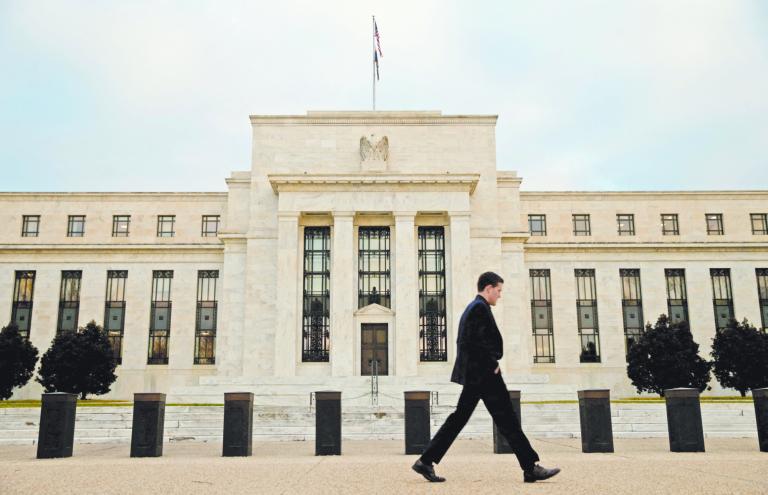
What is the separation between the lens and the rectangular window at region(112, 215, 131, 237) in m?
48.0

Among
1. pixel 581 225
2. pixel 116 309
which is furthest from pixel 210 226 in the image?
pixel 581 225

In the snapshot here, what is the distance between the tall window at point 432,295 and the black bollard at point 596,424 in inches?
1081

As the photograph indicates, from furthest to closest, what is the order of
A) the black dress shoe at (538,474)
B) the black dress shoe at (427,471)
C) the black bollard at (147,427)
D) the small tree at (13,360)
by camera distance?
the small tree at (13,360) → the black bollard at (147,427) → the black dress shoe at (427,471) → the black dress shoe at (538,474)

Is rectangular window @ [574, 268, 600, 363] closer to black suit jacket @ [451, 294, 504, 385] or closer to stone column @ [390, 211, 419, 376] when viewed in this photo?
stone column @ [390, 211, 419, 376]

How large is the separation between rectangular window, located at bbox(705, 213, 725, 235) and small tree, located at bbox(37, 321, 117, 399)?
1557 inches

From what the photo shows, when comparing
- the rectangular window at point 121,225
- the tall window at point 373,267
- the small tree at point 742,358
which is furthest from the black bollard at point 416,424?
the rectangular window at point 121,225

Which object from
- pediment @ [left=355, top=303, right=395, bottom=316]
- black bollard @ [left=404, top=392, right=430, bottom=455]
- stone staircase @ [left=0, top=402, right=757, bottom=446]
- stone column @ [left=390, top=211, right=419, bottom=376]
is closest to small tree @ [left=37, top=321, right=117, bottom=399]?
pediment @ [left=355, top=303, right=395, bottom=316]

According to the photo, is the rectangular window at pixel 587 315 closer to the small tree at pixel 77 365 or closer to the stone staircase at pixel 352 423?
the stone staircase at pixel 352 423

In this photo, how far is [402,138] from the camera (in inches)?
1781

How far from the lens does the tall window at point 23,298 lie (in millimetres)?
46125

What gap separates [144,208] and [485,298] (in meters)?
43.3

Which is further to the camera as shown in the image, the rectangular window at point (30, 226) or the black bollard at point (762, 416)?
the rectangular window at point (30, 226)

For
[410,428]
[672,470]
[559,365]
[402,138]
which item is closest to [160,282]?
[402,138]

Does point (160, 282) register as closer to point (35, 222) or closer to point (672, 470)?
point (35, 222)
